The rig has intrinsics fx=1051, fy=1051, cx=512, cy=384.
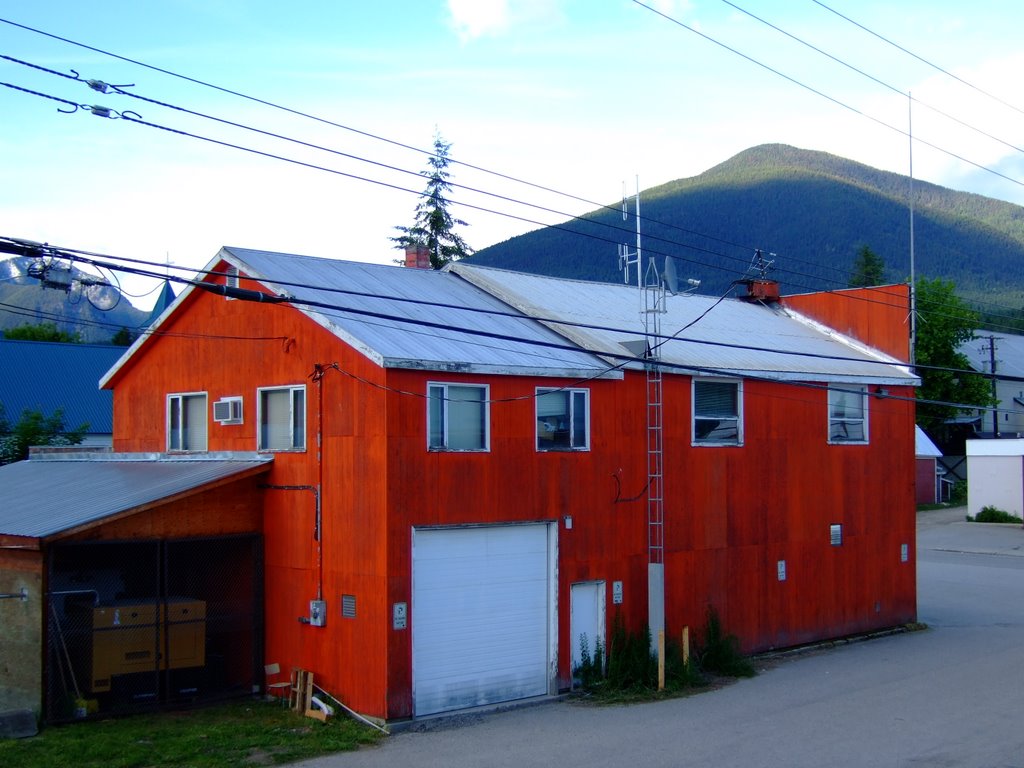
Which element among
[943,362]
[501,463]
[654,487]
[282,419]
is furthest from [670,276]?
[943,362]

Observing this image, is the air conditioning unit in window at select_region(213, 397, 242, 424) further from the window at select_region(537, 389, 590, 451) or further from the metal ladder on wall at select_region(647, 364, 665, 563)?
the metal ladder on wall at select_region(647, 364, 665, 563)

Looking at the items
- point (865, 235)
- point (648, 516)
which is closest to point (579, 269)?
point (865, 235)

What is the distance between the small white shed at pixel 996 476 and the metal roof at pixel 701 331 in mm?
27923

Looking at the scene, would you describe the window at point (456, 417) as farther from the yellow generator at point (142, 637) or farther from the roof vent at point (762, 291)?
the roof vent at point (762, 291)

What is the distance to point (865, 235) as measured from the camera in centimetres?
17300

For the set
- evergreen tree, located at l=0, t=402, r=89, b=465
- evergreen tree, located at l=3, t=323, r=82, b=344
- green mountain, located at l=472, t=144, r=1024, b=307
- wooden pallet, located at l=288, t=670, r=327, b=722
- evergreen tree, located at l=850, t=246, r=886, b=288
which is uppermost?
green mountain, located at l=472, t=144, r=1024, b=307

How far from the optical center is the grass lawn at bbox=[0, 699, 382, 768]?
13469 mm

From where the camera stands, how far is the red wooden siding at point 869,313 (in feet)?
86.3

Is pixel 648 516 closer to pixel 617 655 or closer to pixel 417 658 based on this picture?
pixel 617 655

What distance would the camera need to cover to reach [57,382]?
1869 inches


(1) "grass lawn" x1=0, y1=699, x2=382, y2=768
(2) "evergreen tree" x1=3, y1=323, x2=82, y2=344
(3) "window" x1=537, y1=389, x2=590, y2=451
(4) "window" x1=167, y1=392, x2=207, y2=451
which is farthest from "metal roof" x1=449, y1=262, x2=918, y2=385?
(2) "evergreen tree" x1=3, y1=323, x2=82, y2=344

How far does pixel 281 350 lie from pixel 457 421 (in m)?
3.55

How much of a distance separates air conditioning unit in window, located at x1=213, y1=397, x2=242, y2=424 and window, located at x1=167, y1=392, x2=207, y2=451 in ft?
3.59

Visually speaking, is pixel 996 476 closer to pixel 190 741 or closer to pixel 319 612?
pixel 319 612
